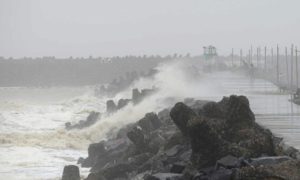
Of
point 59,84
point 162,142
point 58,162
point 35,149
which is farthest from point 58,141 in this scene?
point 59,84

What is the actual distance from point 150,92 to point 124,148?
24356mm

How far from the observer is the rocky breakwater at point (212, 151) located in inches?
503

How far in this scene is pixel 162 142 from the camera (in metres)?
21.7

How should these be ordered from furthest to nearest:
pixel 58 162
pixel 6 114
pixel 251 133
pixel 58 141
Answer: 1. pixel 6 114
2. pixel 58 141
3. pixel 58 162
4. pixel 251 133

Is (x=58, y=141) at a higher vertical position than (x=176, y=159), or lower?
lower

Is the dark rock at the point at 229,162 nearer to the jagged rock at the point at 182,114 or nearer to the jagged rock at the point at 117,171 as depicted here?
the jagged rock at the point at 182,114

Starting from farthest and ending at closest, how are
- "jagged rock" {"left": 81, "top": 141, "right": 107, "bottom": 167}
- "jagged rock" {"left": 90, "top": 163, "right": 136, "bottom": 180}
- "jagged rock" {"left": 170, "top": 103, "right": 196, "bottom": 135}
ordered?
1. "jagged rock" {"left": 81, "top": 141, "right": 107, "bottom": 167}
2. "jagged rock" {"left": 90, "top": 163, "right": 136, "bottom": 180}
3. "jagged rock" {"left": 170, "top": 103, "right": 196, "bottom": 135}

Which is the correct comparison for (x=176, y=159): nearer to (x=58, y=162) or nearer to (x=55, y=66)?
(x=58, y=162)

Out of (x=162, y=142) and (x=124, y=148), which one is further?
(x=124, y=148)

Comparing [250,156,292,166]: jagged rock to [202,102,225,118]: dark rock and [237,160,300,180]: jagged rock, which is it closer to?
[237,160,300,180]: jagged rock

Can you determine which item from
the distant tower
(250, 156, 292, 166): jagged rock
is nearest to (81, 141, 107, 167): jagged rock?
(250, 156, 292, 166): jagged rock

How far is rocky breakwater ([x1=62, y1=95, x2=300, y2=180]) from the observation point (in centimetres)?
1277

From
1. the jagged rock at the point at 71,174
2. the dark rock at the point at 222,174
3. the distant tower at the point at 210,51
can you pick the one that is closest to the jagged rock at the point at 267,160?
the dark rock at the point at 222,174

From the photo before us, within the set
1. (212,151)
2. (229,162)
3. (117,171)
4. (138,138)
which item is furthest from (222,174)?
(138,138)
